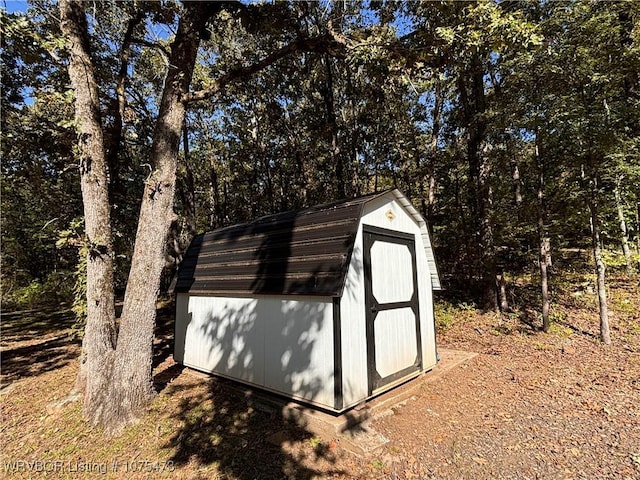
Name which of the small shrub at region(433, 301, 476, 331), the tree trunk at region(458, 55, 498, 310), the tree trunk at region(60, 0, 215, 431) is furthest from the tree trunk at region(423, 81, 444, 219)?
the tree trunk at region(60, 0, 215, 431)

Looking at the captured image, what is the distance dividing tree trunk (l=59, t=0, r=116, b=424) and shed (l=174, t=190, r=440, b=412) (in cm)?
175

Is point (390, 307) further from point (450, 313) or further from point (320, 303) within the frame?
point (450, 313)

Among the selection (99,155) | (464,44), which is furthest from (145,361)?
(464,44)

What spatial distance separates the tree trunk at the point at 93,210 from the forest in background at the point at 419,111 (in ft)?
0.88

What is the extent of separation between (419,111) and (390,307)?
10.9m

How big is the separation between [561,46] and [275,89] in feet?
34.4

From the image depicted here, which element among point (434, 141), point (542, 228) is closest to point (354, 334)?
point (542, 228)

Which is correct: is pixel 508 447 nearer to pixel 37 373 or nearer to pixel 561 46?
pixel 561 46

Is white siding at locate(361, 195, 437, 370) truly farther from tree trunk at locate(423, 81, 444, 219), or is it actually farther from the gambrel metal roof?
tree trunk at locate(423, 81, 444, 219)

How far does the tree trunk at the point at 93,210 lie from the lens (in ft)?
14.7

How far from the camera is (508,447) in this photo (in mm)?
3688

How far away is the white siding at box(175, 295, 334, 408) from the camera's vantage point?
426 cm

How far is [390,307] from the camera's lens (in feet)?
17.0

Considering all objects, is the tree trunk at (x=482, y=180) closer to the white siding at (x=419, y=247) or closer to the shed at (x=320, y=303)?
the shed at (x=320, y=303)
